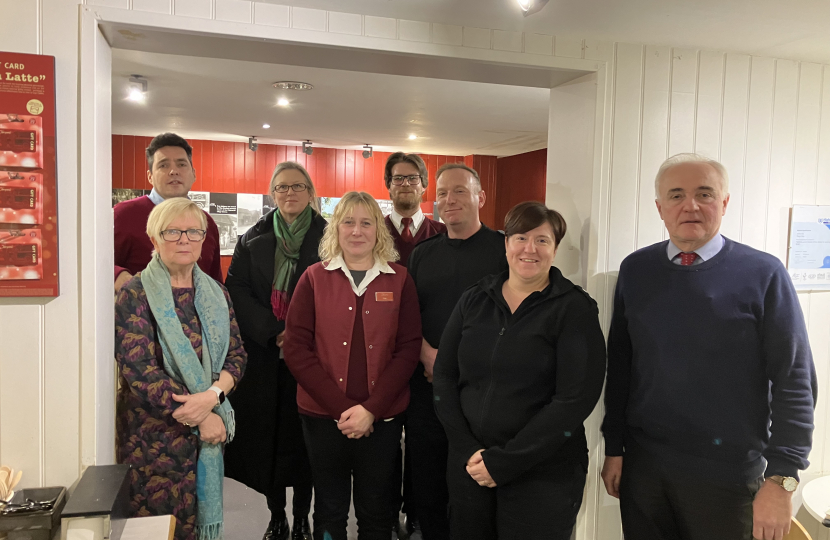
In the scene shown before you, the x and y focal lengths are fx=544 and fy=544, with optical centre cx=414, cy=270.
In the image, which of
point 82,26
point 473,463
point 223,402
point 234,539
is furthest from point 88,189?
point 234,539

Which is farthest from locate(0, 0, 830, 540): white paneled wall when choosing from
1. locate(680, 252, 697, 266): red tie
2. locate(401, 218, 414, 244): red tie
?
locate(401, 218, 414, 244): red tie

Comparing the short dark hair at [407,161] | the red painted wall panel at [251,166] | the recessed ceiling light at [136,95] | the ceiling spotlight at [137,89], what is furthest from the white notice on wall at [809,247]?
the red painted wall panel at [251,166]

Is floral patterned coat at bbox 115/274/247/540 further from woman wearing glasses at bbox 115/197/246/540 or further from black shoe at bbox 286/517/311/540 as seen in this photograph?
black shoe at bbox 286/517/311/540

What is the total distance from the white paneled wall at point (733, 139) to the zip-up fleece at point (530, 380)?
0.54 meters

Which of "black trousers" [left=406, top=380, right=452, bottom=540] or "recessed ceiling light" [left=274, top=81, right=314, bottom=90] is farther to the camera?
"recessed ceiling light" [left=274, top=81, right=314, bottom=90]

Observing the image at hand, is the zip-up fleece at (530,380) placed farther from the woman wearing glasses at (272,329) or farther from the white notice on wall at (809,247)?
the white notice on wall at (809,247)

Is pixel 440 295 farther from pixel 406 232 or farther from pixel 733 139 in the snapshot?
pixel 733 139

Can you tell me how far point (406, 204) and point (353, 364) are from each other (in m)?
0.91

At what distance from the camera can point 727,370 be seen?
5.38ft

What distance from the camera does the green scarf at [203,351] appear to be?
179 centimetres

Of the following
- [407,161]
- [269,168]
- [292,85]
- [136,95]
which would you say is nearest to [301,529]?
[407,161]

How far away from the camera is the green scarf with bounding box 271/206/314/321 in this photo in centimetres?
233

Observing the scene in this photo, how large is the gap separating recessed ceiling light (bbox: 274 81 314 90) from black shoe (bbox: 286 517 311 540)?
2600 mm

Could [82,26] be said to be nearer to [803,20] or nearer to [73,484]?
[73,484]
